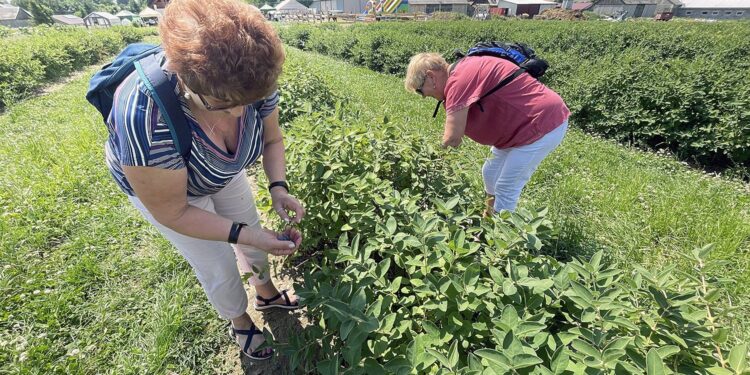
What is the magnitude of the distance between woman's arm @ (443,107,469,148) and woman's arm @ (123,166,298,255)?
4.90ft

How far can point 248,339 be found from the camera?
2.12 meters

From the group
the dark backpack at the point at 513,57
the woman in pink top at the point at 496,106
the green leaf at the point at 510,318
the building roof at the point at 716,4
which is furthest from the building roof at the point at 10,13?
the building roof at the point at 716,4

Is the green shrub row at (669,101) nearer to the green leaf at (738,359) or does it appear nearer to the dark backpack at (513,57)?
the dark backpack at (513,57)

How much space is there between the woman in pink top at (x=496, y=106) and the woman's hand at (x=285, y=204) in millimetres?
1264

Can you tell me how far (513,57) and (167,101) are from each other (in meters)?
2.39

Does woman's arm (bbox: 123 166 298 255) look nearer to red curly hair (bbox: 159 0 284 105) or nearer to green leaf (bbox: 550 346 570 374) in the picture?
red curly hair (bbox: 159 0 284 105)

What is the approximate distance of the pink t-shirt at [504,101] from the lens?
2486mm

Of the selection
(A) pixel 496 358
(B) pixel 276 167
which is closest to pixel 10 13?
(B) pixel 276 167

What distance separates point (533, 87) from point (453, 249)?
1641 mm

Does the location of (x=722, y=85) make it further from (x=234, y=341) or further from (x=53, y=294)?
(x=53, y=294)

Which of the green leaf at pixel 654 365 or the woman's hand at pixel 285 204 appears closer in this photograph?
the green leaf at pixel 654 365

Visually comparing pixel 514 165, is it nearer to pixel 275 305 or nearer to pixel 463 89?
pixel 463 89

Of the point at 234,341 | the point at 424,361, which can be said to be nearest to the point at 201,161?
the point at 424,361

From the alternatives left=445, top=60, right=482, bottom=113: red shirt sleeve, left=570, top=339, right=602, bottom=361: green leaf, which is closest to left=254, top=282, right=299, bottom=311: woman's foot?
left=445, top=60, right=482, bottom=113: red shirt sleeve
